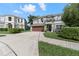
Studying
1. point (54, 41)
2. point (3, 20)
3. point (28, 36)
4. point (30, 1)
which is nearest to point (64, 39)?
point (54, 41)

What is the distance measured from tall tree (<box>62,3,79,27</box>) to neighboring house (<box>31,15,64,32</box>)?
0.65ft

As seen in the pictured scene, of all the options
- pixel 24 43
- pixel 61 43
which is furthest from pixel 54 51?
pixel 24 43

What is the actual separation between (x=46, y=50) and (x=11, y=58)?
Answer: 104 cm

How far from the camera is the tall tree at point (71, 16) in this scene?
5.75m

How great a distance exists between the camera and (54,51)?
535 centimetres

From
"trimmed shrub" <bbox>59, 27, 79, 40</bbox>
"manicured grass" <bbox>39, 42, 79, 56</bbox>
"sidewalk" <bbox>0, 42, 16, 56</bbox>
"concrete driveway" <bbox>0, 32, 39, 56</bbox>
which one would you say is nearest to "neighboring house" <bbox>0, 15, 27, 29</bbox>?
"concrete driveway" <bbox>0, 32, 39, 56</bbox>

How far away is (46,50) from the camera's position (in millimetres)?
5402

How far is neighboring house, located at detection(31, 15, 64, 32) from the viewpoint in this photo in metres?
5.75

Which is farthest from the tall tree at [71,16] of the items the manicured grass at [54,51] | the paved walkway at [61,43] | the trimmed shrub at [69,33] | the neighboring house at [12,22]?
the neighboring house at [12,22]

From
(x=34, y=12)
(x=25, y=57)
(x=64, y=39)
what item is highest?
(x=34, y=12)

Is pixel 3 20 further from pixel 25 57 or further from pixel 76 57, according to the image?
pixel 76 57

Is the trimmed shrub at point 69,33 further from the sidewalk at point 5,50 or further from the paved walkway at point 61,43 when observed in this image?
the sidewalk at point 5,50

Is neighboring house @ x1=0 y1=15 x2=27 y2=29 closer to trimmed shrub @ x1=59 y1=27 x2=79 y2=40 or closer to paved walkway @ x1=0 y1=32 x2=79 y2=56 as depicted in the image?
paved walkway @ x1=0 y1=32 x2=79 y2=56

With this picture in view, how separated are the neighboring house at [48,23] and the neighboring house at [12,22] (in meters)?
0.36
